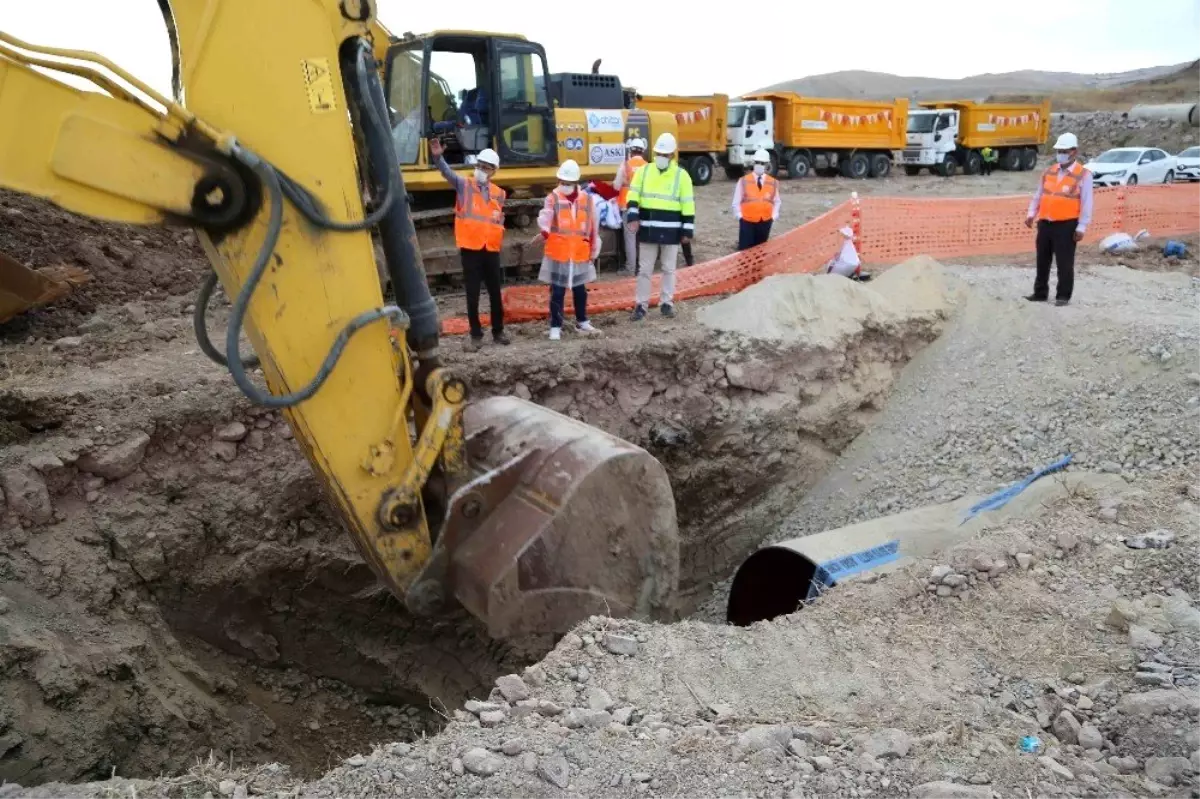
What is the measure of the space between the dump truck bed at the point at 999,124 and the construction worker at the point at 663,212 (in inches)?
906

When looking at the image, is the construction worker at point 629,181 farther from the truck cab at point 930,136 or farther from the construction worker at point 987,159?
the construction worker at point 987,159

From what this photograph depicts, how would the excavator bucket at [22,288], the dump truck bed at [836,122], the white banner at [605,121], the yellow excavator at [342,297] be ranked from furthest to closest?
the dump truck bed at [836,122]
the white banner at [605,121]
the excavator bucket at [22,288]
the yellow excavator at [342,297]

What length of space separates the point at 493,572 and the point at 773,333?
4411 millimetres

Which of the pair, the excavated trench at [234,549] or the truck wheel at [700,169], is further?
the truck wheel at [700,169]

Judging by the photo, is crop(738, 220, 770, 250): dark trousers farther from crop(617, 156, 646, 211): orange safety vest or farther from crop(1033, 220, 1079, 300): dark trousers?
crop(1033, 220, 1079, 300): dark trousers

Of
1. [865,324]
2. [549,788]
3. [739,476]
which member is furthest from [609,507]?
[865,324]

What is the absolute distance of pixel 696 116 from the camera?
23.0 meters

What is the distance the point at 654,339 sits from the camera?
7488mm

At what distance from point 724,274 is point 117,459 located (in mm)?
6489

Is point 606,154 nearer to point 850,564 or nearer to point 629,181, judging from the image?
point 629,181

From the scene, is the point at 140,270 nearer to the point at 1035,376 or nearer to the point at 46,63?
the point at 46,63

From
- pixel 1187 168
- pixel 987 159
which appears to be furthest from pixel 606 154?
pixel 987 159

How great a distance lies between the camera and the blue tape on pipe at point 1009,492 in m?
5.93

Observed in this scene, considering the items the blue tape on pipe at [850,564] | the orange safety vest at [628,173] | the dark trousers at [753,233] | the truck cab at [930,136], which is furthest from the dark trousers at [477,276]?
the truck cab at [930,136]
